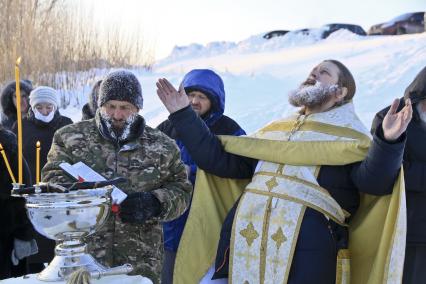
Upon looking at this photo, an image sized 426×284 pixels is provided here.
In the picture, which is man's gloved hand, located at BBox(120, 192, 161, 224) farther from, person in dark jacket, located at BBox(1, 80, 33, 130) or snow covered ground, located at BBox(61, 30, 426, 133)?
snow covered ground, located at BBox(61, 30, 426, 133)

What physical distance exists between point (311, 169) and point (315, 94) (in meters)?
0.35

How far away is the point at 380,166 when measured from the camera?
249cm

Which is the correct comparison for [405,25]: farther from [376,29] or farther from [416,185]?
[416,185]

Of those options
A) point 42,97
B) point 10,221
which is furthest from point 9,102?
point 10,221

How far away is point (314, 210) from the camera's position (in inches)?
105

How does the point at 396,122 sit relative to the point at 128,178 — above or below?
above

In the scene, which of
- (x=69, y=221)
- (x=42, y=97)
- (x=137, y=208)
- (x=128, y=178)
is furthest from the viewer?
(x=42, y=97)

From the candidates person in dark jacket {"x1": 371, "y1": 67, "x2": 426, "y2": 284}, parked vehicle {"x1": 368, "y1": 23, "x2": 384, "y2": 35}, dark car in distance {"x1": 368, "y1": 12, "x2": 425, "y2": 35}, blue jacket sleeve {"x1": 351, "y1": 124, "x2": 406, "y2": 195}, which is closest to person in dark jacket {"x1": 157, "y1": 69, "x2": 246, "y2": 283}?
person in dark jacket {"x1": 371, "y1": 67, "x2": 426, "y2": 284}

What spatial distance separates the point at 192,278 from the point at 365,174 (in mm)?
1017

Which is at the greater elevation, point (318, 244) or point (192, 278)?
point (318, 244)

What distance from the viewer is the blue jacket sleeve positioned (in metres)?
2.46

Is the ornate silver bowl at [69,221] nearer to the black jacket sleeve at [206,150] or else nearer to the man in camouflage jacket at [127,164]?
the man in camouflage jacket at [127,164]

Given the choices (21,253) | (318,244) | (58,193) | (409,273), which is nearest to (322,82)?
(318,244)

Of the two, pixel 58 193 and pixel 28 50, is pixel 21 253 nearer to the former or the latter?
pixel 58 193
